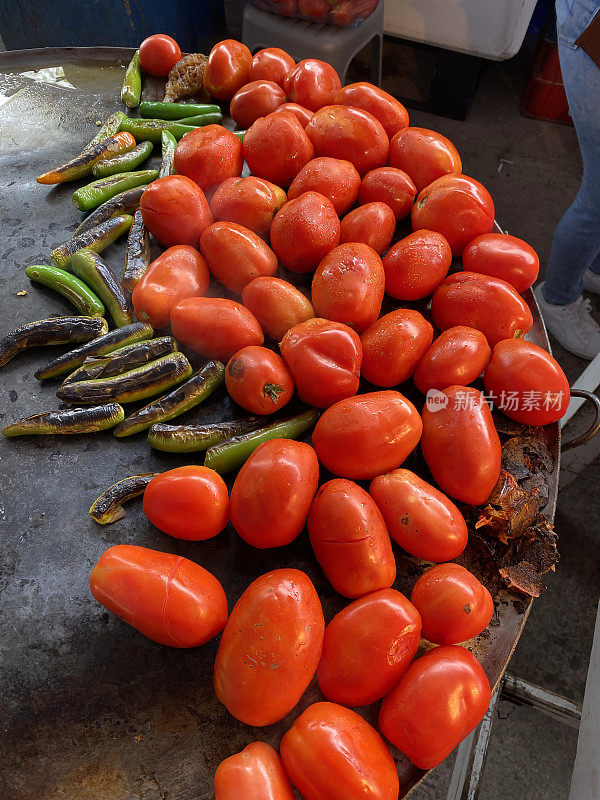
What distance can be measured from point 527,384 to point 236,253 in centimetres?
101

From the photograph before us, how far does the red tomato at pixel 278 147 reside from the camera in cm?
207

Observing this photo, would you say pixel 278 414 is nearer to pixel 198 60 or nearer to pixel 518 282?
pixel 518 282

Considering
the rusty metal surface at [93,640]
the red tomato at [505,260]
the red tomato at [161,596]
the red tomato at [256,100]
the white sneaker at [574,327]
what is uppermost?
the red tomato at [256,100]

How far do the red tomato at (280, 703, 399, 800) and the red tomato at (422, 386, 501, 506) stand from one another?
64 centimetres

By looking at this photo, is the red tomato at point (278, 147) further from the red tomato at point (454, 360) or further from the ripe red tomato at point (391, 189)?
the red tomato at point (454, 360)

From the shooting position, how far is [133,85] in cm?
269

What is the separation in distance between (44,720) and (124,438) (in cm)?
75

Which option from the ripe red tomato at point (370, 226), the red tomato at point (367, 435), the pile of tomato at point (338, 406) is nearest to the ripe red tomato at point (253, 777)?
the pile of tomato at point (338, 406)

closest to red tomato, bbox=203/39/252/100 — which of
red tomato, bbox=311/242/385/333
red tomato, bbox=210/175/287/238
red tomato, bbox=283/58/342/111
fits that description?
red tomato, bbox=283/58/342/111

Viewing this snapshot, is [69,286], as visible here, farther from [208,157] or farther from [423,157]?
[423,157]

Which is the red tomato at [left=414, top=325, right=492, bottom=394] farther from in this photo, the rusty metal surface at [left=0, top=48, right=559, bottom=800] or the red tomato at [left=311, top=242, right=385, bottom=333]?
the red tomato at [left=311, top=242, right=385, bottom=333]

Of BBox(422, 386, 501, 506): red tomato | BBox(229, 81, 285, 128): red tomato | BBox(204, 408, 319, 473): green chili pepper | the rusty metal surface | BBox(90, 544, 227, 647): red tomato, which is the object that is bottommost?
the rusty metal surface

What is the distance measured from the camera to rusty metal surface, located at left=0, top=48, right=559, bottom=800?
1.15 metres

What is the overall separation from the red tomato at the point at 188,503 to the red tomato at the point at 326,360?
396 mm
